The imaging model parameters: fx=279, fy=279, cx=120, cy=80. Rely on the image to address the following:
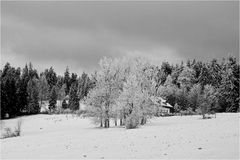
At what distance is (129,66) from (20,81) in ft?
190

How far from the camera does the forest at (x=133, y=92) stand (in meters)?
43.4

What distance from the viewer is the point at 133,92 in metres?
42.6

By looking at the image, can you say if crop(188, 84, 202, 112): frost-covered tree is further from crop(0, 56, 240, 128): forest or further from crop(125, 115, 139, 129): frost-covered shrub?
crop(125, 115, 139, 129): frost-covered shrub

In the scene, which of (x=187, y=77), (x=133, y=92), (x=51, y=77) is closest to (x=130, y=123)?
(x=133, y=92)

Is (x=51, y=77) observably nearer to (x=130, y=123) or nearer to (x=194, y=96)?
(x=194, y=96)

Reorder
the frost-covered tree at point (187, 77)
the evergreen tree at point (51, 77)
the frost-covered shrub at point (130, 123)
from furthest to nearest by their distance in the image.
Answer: the evergreen tree at point (51, 77)
the frost-covered tree at point (187, 77)
the frost-covered shrub at point (130, 123)

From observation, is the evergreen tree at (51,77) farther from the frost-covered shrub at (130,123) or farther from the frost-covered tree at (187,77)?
Answer: the frost-covered shrub at (130,123)

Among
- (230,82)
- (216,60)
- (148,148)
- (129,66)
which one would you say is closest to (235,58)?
(230,82)

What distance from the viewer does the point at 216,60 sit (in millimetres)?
109062

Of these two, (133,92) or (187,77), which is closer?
(133,92)

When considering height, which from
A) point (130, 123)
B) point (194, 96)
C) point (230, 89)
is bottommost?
point (130, 123)

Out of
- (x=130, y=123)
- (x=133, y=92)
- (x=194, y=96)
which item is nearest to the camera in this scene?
(x=130, y=123)

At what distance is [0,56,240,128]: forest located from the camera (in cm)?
4341

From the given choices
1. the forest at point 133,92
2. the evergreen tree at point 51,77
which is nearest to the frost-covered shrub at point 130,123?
the forest at point 133,92
